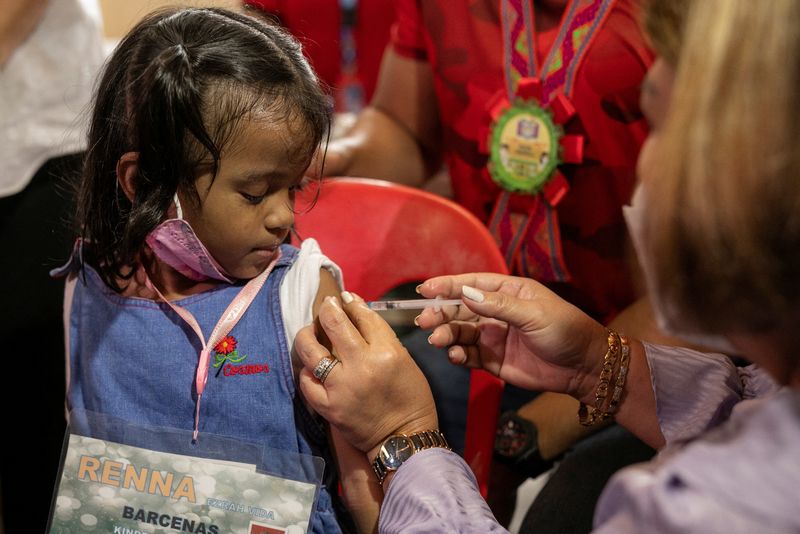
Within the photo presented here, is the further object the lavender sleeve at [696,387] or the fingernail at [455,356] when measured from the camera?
the fingernail at [455,356]

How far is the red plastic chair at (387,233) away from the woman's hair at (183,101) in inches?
12.2

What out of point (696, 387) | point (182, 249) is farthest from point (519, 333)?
point (182, 249)

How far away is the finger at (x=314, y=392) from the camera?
961mm

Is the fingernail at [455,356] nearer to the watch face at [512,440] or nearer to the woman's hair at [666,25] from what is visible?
the watch face at [512,440]

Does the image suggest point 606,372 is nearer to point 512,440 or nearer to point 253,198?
point 512,440

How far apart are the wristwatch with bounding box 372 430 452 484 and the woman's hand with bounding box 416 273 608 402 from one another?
0.58 feet

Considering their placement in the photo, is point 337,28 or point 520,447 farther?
point 337,28

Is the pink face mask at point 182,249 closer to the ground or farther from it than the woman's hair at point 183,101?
closer to the ground

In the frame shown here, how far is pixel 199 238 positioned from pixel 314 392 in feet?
0.87

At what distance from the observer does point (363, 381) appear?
941mm

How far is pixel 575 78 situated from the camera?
1334mm

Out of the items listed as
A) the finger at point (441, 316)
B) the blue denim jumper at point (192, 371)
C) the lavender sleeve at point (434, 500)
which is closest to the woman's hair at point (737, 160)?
the lavender sleeve at point (434, 500)

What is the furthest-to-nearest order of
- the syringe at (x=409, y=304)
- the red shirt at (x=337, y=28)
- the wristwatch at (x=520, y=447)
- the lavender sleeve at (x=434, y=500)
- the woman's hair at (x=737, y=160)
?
the red shirt at (x=337, y=28) → the wristwatch at (x=520, y=447) → the syringe at (x=409, y=304) → the lavender sleeve at (x=434, y=500) → the woman's hair at (x=737, y=160)

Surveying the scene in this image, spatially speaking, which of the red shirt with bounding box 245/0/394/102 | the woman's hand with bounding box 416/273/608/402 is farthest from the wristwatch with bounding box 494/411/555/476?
the red shirt with bounding box 245/0/394/102
